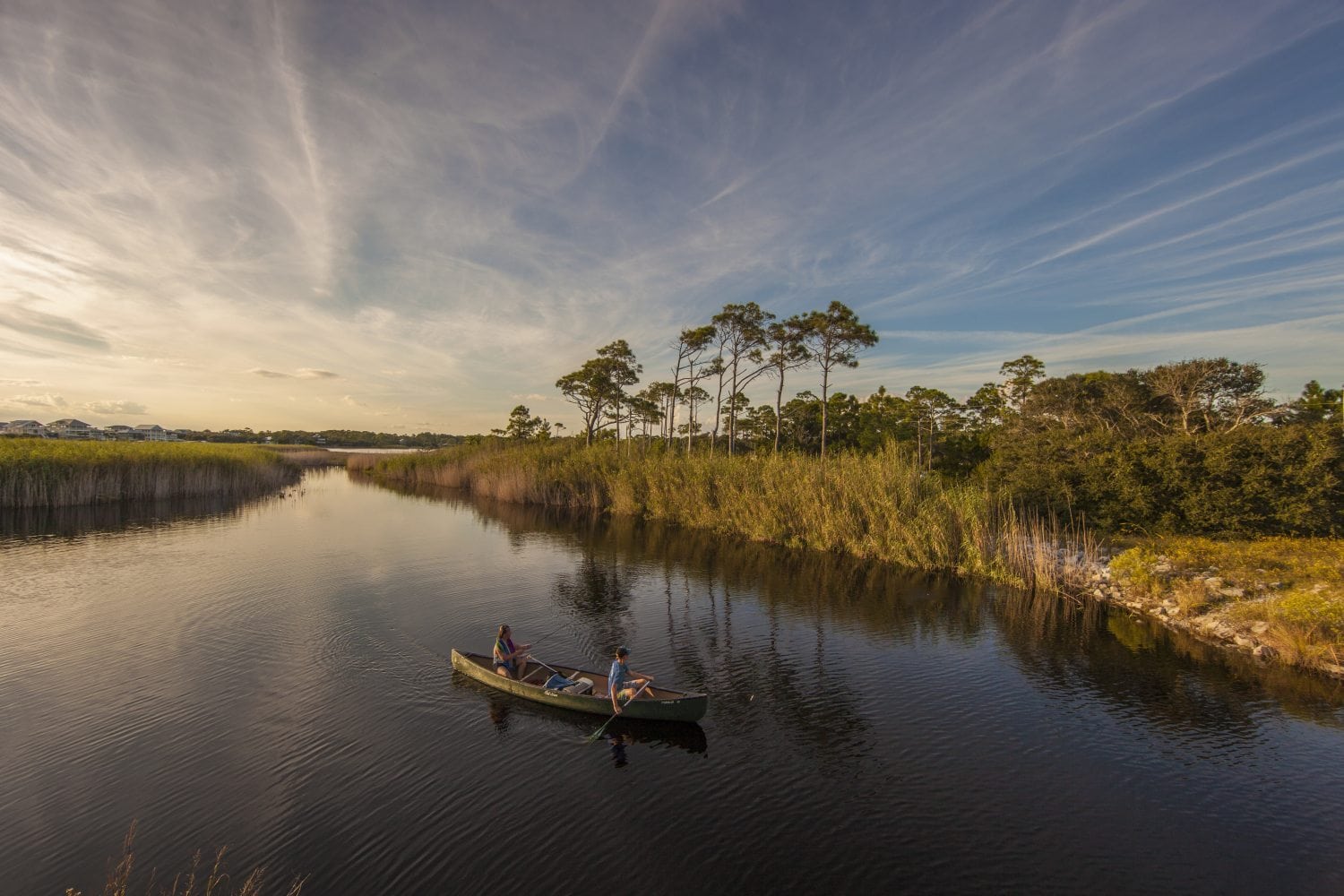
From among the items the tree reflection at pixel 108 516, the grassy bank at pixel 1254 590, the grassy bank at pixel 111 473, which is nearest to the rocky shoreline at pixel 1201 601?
the grassy bank at pixel 1254 590

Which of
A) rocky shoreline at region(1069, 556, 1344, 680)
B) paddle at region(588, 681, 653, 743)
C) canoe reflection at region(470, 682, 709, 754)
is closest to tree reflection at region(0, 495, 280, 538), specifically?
canoe reflection at region(470, 682, 709, 754)

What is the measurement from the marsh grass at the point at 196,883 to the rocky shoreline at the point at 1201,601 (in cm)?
2103

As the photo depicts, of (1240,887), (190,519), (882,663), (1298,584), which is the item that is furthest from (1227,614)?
(190,519)

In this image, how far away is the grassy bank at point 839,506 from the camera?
857 inches

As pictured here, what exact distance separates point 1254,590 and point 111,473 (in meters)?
59.0

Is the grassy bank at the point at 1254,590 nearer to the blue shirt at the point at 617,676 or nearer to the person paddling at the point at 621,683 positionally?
the person paddling at the point at 621,683

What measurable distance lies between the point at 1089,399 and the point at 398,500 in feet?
176

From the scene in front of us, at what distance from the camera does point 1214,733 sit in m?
10.7

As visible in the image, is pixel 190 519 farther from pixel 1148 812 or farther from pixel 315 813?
pixel 1148 812

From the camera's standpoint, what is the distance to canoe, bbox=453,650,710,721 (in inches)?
420

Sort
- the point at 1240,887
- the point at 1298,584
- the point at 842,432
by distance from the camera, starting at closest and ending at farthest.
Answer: the point at 1240,887, the point at 1298,584, the point at 842,432

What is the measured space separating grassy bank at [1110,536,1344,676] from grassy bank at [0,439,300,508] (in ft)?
183

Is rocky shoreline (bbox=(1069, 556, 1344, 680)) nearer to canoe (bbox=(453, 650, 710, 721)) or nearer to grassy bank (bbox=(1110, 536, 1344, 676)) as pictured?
grassy bank (bbox=(1110, 536, 1344, 676))

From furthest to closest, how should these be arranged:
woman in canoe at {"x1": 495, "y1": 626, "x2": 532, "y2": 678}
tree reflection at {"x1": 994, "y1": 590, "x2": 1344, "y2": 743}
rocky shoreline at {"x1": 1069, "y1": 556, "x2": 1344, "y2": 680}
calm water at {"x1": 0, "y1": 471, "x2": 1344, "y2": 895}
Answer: rocky shoreline at {"x1": 1069, "y1": 556, "x2": 1344, "y2": 680} → woman in canoe at {"x1": 495, "y1": 626, "x2": 532, "y2": 678} → tree reflection at {"x1": 994, "y1": 590, "x2": 1344, "y2": 743} → calm water at {"x1": 0, "y1": 471, "x2": 1344, "y2": 895}
